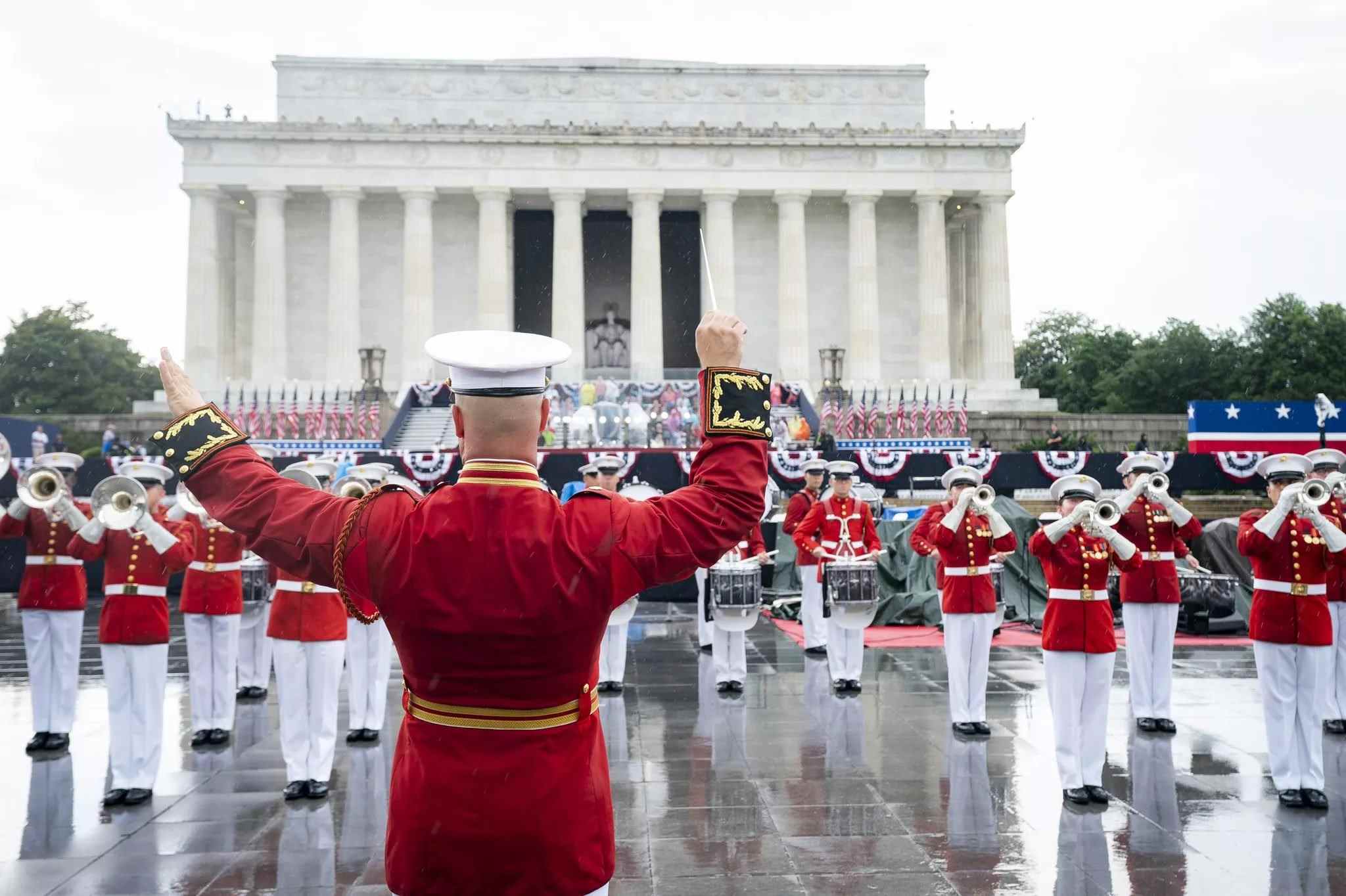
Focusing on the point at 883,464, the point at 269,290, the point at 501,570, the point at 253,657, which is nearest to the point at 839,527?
the point at 253,657

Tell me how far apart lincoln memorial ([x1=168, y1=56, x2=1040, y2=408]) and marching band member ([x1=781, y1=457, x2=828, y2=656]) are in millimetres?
35634

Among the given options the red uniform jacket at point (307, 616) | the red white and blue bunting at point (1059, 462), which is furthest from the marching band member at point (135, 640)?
the red white and blue bunting at point (1059, 462)

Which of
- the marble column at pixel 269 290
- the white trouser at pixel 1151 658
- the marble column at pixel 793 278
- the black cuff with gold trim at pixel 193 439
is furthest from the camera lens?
the marble column at pixel 793 278

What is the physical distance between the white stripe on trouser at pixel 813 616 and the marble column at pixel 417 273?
127ft

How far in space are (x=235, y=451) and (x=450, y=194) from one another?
172 feet

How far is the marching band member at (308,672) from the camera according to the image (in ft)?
28.3

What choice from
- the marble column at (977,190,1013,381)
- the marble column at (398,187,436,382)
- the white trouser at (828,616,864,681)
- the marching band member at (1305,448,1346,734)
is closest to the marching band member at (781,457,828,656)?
the white trouser at (828,616,864,681)

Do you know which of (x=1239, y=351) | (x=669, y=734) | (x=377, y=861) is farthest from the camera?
(x=1239, y=351)

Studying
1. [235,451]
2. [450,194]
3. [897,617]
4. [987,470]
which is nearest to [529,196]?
[450,194]

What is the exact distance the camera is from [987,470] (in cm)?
2425

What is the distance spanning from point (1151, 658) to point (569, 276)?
43864mm

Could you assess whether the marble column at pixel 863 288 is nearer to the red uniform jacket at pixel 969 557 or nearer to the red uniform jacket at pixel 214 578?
the red uniform jacket at pixel 969 557

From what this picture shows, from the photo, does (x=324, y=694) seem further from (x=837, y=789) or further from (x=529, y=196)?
(x=529, y=196)

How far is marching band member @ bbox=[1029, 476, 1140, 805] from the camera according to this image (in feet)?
27.4
